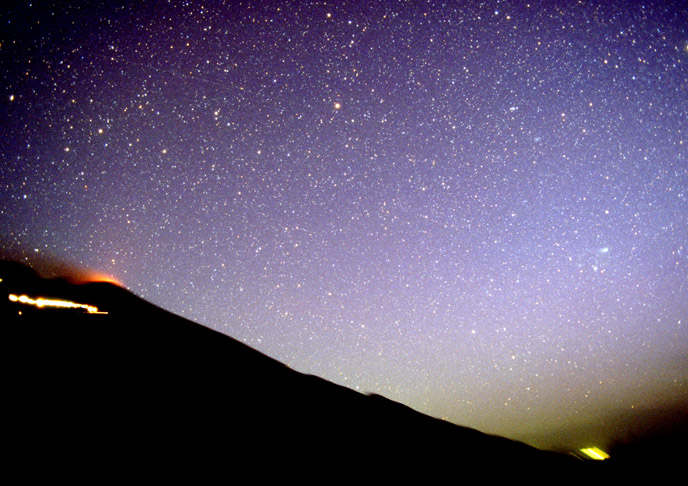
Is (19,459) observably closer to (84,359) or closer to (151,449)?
(151,449)

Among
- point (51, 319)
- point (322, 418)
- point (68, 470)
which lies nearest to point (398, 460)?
point (322, 418)

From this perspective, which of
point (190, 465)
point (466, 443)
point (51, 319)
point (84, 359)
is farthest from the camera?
point (466, 443)

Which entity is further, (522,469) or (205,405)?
(522,469)

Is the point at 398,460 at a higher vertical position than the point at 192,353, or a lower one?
lower

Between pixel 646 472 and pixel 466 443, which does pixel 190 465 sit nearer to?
pixel 466 443

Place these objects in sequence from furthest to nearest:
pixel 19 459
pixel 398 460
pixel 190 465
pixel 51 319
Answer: pixel 398 460 < pixel 51 319 < pixel 190 465 < pixel 19 459

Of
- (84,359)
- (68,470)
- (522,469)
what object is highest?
(84,359)

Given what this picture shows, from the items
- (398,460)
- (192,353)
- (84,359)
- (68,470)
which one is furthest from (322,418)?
(68,470)
